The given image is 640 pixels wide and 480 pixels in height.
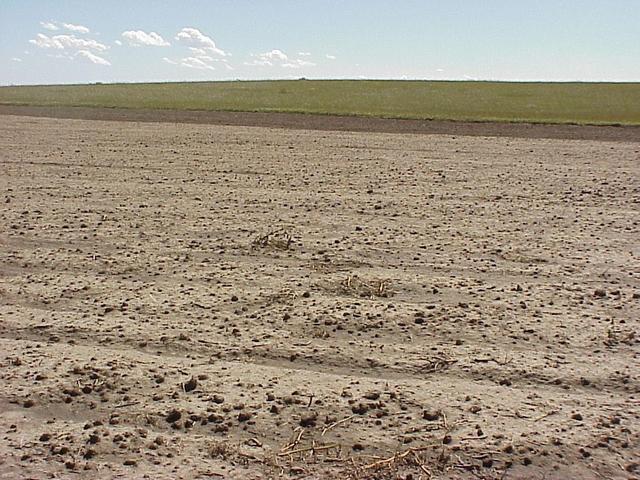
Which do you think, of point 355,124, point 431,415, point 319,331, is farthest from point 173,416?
point 355,124

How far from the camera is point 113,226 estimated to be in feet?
29.8

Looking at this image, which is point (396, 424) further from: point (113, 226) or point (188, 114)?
point (188, 114)

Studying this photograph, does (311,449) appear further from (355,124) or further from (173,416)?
(355,124)

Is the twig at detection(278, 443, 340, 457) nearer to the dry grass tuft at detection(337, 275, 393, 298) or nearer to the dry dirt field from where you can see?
the dry dirt field

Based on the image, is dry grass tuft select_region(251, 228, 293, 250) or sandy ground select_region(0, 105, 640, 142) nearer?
dry grass tuft select_region(251, 228, 293, 250)

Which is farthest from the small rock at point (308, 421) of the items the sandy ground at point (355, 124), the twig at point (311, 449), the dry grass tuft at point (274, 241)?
the sandy ground at point (355, 124)

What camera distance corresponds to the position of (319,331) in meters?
5.78

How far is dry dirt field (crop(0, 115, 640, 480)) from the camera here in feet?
13.5

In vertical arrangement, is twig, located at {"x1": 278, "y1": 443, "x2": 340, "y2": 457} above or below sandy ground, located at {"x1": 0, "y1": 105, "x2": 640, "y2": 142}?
below

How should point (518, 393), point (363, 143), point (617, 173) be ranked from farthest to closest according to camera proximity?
point (363, 143), point (617, 173), point (518, 393)

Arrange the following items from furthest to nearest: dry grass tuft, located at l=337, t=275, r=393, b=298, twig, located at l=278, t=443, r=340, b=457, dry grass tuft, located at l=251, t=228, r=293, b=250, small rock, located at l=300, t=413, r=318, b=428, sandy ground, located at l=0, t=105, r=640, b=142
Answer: sandy ground, located at l=0, t=105, r=640, b=142 → dry grass tuft, located at l=251, t=228, r=293, b=250 → dry grass tuft, located at l=337, t=275, r=393, b=298 → small rock, located at l=300, t=413, r=318, b=428 → twig, located at l=278, t=443, r=340, b=457

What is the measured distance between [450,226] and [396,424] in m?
5.09

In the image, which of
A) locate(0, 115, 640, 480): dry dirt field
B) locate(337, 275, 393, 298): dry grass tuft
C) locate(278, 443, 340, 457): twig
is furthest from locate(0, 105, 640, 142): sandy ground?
locate(278, 443, 340, 457): twig

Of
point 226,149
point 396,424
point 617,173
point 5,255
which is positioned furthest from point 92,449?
point 226,149
